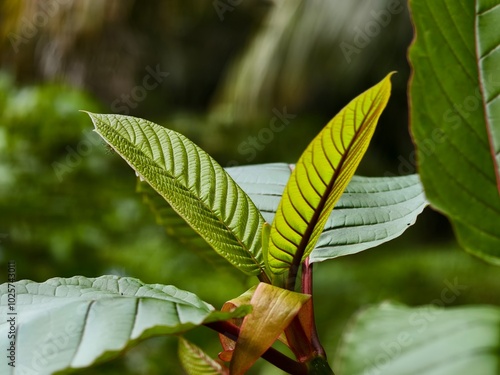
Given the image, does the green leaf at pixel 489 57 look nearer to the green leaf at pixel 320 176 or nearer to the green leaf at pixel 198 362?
the green leaf at pixel 320 176

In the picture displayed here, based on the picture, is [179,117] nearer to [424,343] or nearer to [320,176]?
[320,176]

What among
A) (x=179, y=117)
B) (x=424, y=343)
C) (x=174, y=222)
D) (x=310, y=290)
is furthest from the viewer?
(x=179, y=117)

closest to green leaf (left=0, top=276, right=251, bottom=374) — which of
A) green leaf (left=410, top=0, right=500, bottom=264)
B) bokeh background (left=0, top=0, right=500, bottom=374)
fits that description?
green leaf (left=410, top=0, right=500, bottom=264)

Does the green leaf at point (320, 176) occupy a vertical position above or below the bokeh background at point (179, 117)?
above

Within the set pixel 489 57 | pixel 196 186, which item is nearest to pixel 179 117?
pixel 196 186

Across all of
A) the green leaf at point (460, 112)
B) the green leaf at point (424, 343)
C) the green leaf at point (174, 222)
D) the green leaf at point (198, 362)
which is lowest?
the green leaf at point (174, 222)

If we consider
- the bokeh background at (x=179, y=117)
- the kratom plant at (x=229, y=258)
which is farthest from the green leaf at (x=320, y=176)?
the bokeh background at (x=179, y=117)

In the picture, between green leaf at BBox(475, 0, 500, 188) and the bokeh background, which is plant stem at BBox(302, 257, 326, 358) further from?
the bokeh background
